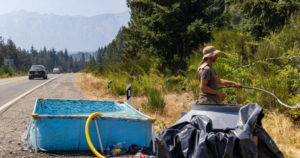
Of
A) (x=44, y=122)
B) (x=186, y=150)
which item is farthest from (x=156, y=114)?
(x=186, y=150)

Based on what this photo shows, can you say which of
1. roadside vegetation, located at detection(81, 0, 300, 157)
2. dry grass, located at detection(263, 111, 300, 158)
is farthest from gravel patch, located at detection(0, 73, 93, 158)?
dry grass, located at detection(263, 111, 300, 158)

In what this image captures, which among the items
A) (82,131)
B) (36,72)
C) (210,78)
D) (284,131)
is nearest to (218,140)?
(210,78)

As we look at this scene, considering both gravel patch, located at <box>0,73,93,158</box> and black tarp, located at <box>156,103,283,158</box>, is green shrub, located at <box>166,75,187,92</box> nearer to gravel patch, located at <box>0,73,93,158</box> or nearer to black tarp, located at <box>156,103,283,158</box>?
gravel patch, located at <box>0,73,93,158</box>

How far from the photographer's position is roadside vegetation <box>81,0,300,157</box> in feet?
20.1

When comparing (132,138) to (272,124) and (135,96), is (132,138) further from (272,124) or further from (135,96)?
(135,96)

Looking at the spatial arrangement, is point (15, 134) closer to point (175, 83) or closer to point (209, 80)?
point (209, 80)

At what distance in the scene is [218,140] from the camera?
8.90 ft

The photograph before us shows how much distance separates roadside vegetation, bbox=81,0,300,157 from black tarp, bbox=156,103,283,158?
141 centimetres

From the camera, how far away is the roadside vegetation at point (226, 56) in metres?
6.14

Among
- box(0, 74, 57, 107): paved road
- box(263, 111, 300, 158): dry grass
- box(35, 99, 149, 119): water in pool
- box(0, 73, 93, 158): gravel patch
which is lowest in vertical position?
box(0, 74, 57, 107): paved road

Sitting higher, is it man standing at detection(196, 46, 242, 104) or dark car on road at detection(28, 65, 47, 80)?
man standing at detection(196, 46, 242, 104)

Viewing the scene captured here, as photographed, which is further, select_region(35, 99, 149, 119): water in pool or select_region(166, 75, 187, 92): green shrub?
select_region(166, 75, 187, 92): green shrub

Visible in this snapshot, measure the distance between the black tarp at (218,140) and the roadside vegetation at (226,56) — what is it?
141 centimetres

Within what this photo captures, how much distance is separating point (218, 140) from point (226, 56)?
6.56 metres
